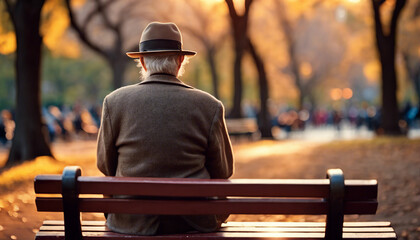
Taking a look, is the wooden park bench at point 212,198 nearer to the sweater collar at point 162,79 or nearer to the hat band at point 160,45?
the sweater collar at point 162,79

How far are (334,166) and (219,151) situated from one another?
8.60m

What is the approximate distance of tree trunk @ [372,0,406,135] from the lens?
19.1m

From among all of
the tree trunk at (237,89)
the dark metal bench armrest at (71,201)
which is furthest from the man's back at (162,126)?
the tree trunk at (237,89)

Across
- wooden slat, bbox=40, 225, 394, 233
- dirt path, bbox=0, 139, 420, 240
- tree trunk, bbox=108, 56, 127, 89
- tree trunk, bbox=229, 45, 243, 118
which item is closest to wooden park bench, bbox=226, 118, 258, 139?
tree trunk, bbox=229, 45, 243, 118

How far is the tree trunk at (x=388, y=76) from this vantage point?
62.5ft

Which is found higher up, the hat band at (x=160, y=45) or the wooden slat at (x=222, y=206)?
the hat band at (x=160, y=45)

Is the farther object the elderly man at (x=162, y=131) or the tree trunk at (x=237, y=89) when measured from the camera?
the tree trunk at (x=237, y=89)

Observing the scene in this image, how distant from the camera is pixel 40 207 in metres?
3.64

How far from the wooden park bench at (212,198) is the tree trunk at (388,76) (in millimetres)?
16145

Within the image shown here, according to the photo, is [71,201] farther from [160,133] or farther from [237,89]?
[237,89]

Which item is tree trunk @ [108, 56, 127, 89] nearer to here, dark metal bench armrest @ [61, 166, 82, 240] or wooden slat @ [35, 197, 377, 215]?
dark metal bench armrest @ [61, 166, 82, 240]

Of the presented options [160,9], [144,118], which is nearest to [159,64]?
[144,118]

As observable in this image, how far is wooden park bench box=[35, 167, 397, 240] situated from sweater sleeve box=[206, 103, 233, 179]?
0.87 ft

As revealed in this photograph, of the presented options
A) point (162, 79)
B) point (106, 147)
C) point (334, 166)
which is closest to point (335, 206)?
point (162, 79)
